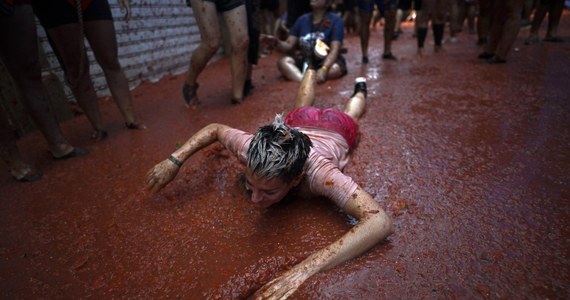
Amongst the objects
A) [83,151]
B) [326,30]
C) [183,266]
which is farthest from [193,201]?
[326,30]

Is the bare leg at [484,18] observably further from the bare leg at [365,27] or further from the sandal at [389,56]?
the bare leg at [365,27]

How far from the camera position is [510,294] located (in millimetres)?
1187

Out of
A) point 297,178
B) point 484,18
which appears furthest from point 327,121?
point 484,18

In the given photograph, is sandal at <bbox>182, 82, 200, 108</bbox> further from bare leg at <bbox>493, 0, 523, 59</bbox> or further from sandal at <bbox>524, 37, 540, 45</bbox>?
sandal at <bbox>524, 37, 540, 45</bbox>

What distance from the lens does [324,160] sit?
1.65 metres

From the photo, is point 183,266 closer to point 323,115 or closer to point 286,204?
point 286,204

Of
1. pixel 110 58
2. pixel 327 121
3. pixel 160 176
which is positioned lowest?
pixel 160 176

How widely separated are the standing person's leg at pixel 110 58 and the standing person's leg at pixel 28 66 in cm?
38

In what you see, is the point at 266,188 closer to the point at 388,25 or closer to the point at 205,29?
the point at 205,29

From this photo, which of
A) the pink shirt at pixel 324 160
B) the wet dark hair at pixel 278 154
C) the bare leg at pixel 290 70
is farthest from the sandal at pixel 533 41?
the wet dark hair at pixel 278 154

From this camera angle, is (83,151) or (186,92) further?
(186,92)

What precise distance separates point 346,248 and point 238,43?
2393 mm

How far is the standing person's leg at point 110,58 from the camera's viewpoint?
240cm

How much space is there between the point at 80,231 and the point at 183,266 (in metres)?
0.71
